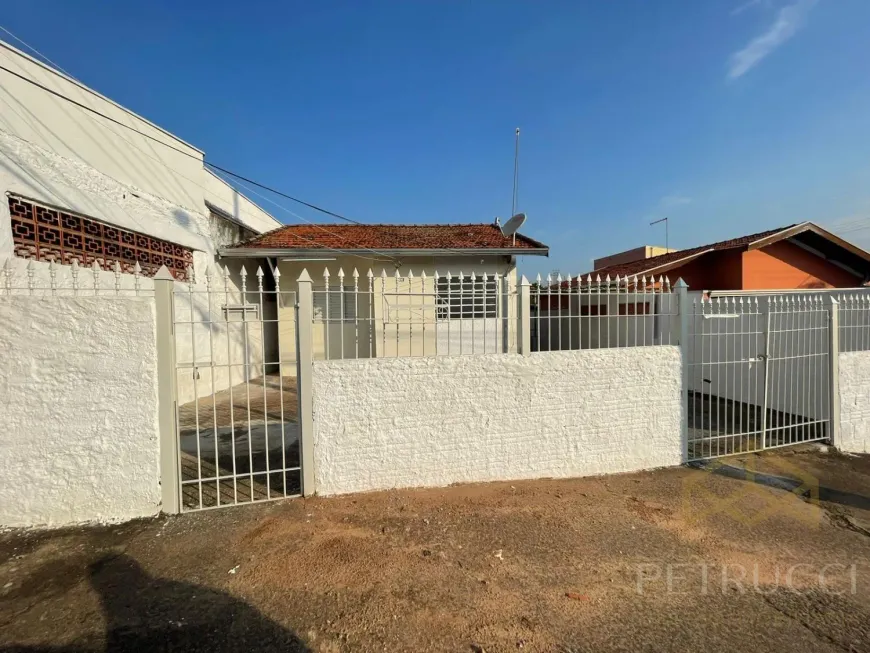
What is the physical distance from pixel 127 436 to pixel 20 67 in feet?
16.5

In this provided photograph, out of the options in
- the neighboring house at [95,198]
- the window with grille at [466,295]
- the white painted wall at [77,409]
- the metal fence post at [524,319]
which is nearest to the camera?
the white painted wall at [77,409]

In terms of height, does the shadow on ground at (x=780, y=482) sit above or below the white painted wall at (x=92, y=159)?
below

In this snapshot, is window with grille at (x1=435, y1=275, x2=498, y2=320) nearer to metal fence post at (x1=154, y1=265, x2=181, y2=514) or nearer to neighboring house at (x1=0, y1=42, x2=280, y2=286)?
metal fence post at (x1=154, y1=265, x2=181, y2=514)

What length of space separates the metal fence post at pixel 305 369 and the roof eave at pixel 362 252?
16.5 ft

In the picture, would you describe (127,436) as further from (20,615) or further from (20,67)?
(20,67)

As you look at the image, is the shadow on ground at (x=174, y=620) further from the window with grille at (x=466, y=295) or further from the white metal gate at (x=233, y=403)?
the window with grille at (x=466, y=295)

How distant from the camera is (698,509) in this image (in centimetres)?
344

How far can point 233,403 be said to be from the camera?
22.4 ft

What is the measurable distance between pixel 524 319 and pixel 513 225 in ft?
18.7

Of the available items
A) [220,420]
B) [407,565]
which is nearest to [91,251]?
[220,420]

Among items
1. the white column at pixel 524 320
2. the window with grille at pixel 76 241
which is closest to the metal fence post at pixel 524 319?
the white column at pixel 524 320

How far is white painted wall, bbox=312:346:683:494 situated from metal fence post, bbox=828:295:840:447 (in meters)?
2.48

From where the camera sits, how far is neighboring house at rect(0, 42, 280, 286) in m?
4.56

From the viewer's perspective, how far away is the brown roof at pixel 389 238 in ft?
29.1
